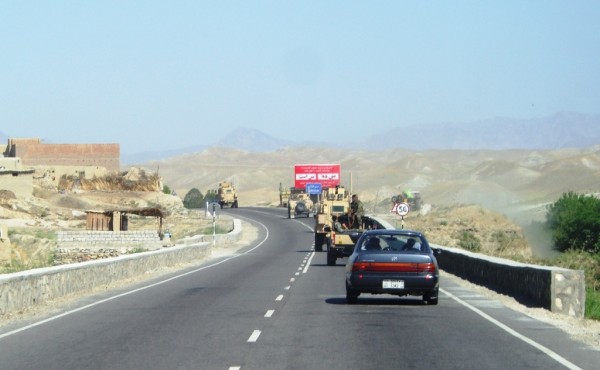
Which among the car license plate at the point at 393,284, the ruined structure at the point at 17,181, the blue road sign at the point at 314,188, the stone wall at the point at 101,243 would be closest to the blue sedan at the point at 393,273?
the car license plate at the point at 393,284

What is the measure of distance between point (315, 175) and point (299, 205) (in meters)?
12.5

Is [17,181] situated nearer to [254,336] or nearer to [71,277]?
[71,277]

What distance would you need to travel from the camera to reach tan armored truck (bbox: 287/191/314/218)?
11012 cm

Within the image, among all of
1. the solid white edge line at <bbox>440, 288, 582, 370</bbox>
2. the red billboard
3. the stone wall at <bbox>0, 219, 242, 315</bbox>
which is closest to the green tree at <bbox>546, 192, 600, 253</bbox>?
the stone wall at <bbox>0, 219, 242, 315</bbox>

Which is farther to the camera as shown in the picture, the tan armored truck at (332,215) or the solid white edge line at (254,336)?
the tan armored truck at (332,215)

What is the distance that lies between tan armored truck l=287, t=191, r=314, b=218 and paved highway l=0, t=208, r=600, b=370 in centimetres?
8107

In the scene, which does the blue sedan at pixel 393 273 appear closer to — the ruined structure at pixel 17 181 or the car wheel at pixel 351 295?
the car wheel at pixel 351 295

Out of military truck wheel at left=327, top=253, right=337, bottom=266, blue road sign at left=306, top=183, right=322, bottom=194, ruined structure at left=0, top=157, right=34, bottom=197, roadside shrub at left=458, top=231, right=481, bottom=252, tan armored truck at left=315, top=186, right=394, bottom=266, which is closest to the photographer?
military truck wheel at left=327, top=253, right=337, bottom=266

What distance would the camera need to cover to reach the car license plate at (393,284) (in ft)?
72.5

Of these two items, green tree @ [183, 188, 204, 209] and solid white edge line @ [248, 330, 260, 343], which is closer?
solid white edge line @ [248, 330, 260, 343]

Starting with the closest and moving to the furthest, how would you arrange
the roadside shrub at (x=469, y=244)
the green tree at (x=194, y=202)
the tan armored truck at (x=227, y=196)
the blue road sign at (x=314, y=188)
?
the roadside shrub at (x=469, y=244), the blue road sign at (x=314, y=188), the tan armored truck at (x=227, y=196), the green tree at (x=194, y=202)

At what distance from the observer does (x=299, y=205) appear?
110625mm

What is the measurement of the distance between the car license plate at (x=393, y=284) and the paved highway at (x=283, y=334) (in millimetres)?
469

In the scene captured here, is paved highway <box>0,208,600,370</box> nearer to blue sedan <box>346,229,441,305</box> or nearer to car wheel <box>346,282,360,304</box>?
car wheel <box>346,282,360,304</box>
